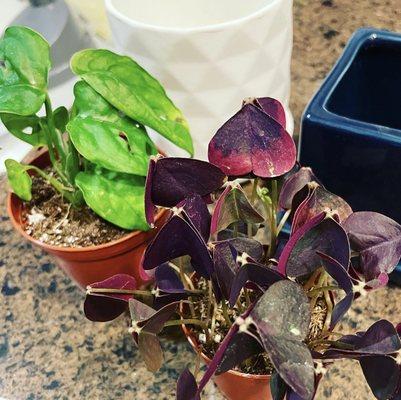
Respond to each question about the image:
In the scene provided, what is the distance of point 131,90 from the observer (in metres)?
0.42

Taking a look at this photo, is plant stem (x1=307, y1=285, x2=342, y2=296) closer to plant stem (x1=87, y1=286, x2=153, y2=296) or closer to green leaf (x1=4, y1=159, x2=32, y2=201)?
plant stem (x1=87, y1=286, x2=153, y2=296)

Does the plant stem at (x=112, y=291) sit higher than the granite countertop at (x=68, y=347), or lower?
higher

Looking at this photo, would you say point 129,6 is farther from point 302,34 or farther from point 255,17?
point 302,34

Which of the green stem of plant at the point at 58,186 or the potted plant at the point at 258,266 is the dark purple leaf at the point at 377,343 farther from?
the green stem of plant at the point at 58,186

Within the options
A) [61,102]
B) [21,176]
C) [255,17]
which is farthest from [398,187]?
[61,102]

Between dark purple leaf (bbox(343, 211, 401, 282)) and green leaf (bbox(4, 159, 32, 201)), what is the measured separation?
0.80 feet

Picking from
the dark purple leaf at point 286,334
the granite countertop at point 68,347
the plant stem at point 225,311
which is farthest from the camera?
the granite countertop at point 68,347

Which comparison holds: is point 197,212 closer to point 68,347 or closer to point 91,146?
point 91,146

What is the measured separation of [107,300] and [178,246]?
63mm

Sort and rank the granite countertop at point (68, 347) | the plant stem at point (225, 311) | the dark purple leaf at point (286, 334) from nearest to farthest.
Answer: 1. the dark purple leaf at point (286, 334)
2. the plant stem at point (225, 311)
3. the granite countertop at point (68, 347)

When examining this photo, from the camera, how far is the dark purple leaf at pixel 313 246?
300 mm

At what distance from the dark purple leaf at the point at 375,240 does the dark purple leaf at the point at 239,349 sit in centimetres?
9

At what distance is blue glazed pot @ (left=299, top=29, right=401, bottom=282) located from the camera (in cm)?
42

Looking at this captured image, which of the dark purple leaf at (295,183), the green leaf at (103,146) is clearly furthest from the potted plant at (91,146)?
the dark purple leaf at (295,183)
